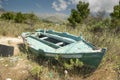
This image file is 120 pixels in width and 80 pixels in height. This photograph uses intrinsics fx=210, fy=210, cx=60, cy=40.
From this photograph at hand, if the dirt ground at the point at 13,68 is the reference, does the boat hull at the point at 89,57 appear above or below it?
above

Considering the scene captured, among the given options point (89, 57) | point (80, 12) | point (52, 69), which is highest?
point (80, 12)

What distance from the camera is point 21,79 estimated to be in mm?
4895

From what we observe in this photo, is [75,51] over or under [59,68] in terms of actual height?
over

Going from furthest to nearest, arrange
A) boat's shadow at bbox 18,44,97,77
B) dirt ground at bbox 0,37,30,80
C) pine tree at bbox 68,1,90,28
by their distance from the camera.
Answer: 1. pine tree at bbox 68,1,90,28
2. boat's shadow at bbox 18,44,97,77
3. dirt ground at bbox 0,37,30,80

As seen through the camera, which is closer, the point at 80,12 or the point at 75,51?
the point at 75,51

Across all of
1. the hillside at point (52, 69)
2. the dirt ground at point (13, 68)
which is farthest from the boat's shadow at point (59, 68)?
the dirt ground at point (13, 68)

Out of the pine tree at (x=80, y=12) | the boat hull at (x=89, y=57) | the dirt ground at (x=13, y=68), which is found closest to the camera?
the boat hull at (x=89, y=57)

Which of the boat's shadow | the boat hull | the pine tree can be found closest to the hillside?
the boat's shadow

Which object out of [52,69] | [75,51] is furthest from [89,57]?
[52,69]

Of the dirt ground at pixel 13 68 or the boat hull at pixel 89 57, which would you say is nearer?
the boat hull at pixel 89 57

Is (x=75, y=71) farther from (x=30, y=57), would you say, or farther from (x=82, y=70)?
(x=30, y=57)

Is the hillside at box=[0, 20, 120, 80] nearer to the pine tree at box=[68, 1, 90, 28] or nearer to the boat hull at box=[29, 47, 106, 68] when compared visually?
the boat hull at box=[29, 47, 106, 68]

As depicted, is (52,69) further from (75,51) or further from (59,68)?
(75,51)

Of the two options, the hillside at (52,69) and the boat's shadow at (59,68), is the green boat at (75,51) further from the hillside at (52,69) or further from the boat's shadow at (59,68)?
the hillside at (52,69)
